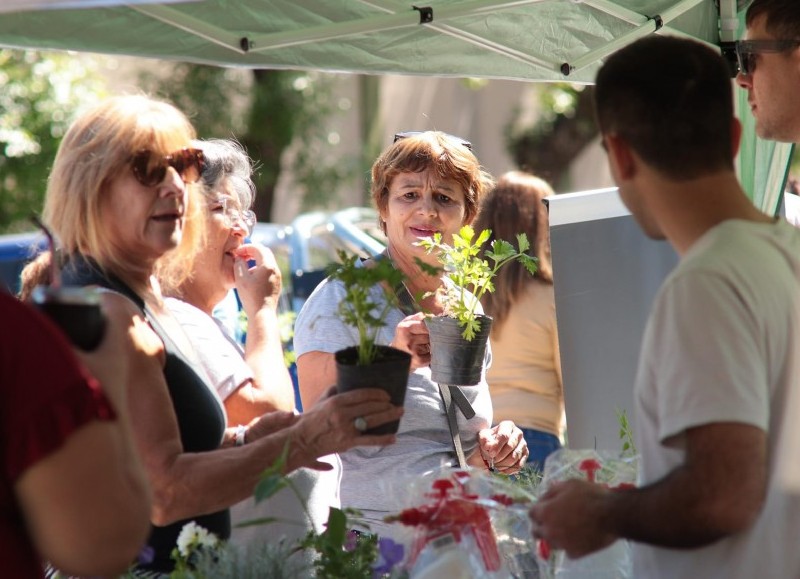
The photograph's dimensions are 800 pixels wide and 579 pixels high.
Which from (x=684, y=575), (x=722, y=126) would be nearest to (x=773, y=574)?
(x=684, y=575)

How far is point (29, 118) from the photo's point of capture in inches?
342

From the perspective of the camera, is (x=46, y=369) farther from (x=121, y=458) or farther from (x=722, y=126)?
(x=722, y=126)

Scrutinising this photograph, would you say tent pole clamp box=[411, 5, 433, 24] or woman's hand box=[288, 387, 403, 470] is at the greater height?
tent pole clamp box=[411, 5, 433, 24]

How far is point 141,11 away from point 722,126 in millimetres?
2147

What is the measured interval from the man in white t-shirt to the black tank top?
0.78 meters

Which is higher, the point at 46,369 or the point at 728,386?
the point at 46,369

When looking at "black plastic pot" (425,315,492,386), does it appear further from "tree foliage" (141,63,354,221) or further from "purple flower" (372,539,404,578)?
"tree foliage" (141,63,354,221)

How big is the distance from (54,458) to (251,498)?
4.40ft

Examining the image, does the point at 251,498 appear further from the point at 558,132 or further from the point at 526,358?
the point at 558,132

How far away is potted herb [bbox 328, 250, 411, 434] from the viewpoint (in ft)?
6.41

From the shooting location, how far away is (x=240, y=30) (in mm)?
3320

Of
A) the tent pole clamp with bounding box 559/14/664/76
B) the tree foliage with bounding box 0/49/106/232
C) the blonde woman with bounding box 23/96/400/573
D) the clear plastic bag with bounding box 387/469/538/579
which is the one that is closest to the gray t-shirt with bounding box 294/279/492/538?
the blonde woman with bounding box 23/96/400/573

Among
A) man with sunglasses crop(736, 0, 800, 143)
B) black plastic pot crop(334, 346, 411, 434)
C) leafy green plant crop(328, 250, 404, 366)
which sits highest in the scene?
man with sunglasses crop(736, 0, 800, 143)

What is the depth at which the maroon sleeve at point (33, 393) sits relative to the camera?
48.9 inches
